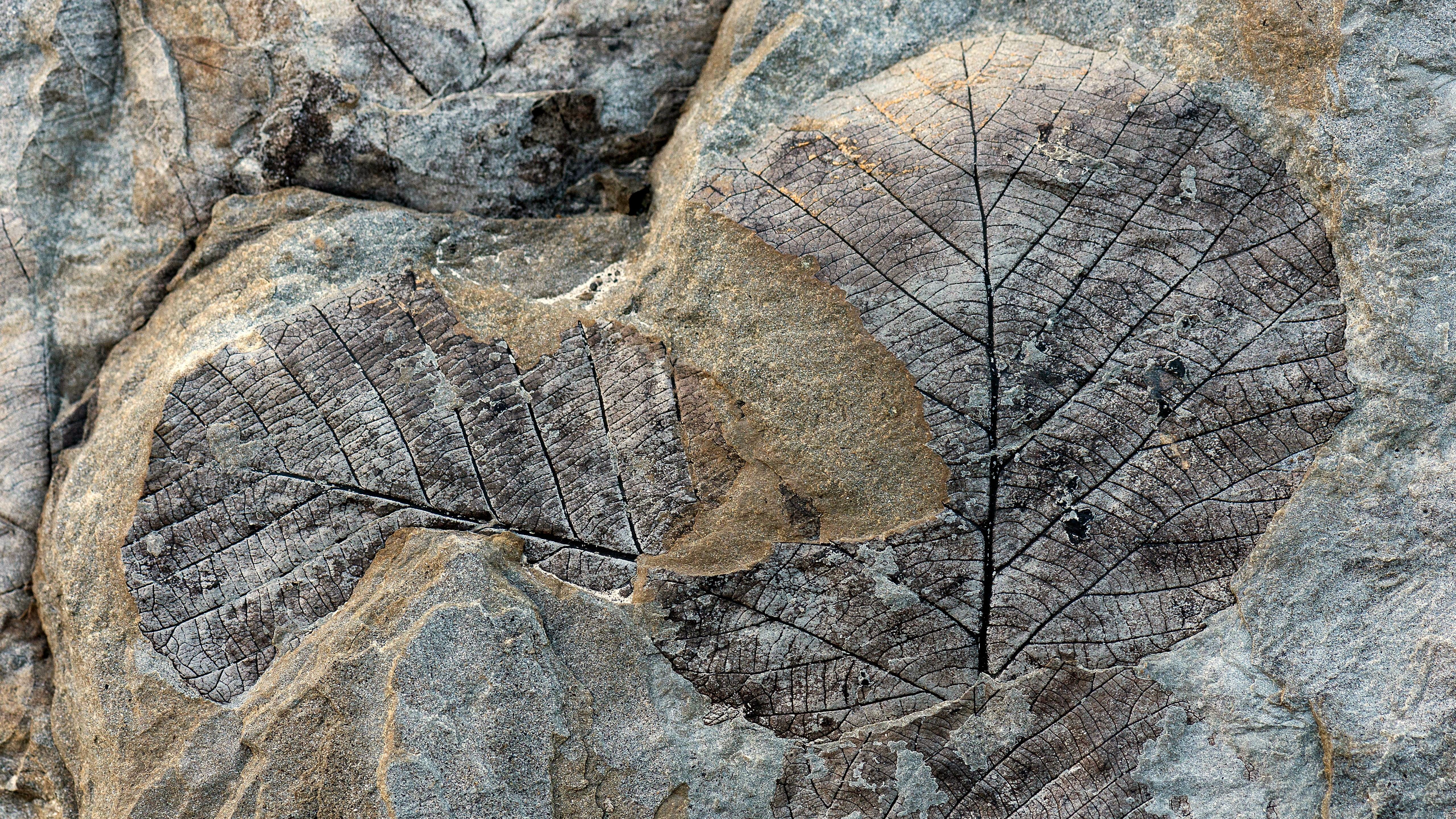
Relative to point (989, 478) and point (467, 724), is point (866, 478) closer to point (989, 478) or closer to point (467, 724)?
point (989, 478)

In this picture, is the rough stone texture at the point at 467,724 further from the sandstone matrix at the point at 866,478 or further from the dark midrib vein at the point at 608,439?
the dark midrib vein at the point at 608,439

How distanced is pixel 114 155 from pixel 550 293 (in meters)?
1.30

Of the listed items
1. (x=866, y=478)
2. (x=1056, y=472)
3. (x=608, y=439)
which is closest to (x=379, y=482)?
(x=608, y=439)

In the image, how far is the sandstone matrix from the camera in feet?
6.73

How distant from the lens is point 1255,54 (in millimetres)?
2184

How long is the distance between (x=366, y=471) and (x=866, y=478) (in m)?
1.10

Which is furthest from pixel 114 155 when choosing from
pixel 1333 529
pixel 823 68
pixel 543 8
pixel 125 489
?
pixel 1333 529

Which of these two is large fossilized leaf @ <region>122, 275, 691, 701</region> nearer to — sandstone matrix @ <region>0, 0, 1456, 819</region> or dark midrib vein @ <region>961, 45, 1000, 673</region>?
sandstone matrix @ <region>0, 0, 1456, 819</region>

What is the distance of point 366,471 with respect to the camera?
7.31ft

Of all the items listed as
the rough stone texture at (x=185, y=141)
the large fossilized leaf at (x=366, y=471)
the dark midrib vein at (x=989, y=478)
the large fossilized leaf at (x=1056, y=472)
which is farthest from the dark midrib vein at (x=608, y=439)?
the dark midrib vein at (x=989, y=478)

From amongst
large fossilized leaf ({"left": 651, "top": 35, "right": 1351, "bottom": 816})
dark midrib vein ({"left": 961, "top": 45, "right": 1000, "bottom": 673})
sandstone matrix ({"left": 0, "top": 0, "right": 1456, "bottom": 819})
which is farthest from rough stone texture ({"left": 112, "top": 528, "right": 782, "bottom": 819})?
dark midrib vein ({"left": 961, "top": 45, "right": 1000, "bottom": 673})

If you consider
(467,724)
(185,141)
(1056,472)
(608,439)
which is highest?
(185,141)

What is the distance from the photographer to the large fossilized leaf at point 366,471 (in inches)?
86.4

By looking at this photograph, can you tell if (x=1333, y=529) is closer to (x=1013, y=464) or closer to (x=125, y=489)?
(x=1013, y=464)
